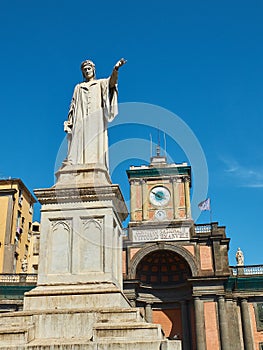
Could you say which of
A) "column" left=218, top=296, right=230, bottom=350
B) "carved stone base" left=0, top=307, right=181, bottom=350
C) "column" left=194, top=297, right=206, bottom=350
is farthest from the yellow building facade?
"carved stone base" left=0, top=307, right=181, bottom=350

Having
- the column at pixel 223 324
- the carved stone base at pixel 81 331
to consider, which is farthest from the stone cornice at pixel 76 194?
the column at pixel 223 324

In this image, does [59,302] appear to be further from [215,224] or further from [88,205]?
[215,224]

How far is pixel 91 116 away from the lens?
378 inches

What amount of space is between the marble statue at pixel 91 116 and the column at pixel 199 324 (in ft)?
75.5

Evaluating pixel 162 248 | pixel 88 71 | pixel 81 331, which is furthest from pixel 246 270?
pixel 81 331

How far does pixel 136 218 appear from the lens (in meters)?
35.1

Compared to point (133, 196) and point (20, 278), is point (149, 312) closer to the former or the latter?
point (133, 196)

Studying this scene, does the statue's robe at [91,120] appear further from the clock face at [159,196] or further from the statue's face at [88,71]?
the clock face at [159,196]

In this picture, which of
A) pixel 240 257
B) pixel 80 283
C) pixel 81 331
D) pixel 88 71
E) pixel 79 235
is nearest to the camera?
pixel 81 331

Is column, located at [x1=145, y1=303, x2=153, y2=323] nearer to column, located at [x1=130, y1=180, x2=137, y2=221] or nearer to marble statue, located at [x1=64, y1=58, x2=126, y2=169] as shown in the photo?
column, located at [x1=130, y1=180, x2=137, y2=221]

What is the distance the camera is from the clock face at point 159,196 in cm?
3569

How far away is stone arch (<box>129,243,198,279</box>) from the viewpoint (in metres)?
31.4

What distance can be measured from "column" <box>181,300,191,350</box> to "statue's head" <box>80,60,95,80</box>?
970 inches

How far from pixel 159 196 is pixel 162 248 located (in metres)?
5.20
